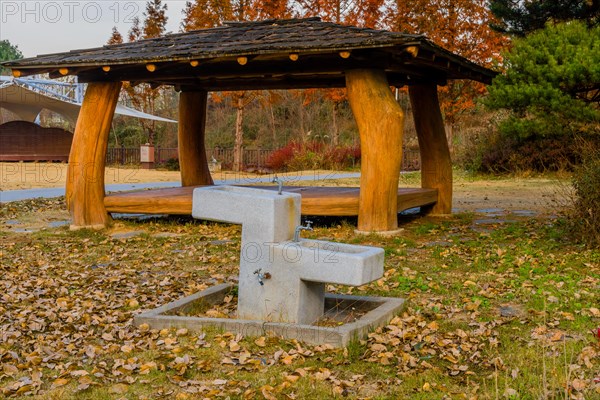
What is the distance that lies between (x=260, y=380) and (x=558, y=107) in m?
13.8

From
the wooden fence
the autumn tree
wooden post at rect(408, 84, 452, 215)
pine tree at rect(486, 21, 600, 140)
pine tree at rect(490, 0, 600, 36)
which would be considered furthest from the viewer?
the wooden fence

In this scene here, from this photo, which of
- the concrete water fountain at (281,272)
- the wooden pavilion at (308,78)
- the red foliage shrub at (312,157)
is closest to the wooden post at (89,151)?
the wooden pavilion at (308,78)

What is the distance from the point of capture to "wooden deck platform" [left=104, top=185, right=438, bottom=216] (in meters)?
10.0

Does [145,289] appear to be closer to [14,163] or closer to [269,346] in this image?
[269,346]

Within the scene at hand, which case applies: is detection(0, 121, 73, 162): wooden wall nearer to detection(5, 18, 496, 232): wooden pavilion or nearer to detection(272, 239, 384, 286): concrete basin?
detection(5, 18, 496, 232): wooden pavilion

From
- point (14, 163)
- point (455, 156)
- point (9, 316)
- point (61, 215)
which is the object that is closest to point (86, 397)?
point (9, 316)

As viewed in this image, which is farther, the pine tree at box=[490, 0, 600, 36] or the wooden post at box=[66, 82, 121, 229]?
the pine tree at box=[490, 0, 600, 36]

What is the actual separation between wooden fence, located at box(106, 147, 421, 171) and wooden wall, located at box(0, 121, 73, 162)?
6.79 feet

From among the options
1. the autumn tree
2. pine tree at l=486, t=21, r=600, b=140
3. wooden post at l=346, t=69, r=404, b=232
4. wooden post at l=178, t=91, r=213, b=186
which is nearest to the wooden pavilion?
wooden post at l=346, t=69, r=404, b=232

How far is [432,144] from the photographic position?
11812mm

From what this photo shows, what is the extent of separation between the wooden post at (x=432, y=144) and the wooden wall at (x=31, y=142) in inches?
848

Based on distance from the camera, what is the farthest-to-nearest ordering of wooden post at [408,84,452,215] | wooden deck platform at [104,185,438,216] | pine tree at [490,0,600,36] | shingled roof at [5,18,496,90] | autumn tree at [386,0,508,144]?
autumn tree at [386,0,508,144] < pine tree at [490,0,600,36] < wooden post at [408,84,452,215] < wooden deck platform at [104,185,438,216] < shingled roof at [5,18,496,90]

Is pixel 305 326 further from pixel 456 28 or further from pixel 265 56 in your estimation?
pixel 456 28

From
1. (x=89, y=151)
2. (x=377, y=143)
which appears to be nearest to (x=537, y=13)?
(x=377, y=143)
